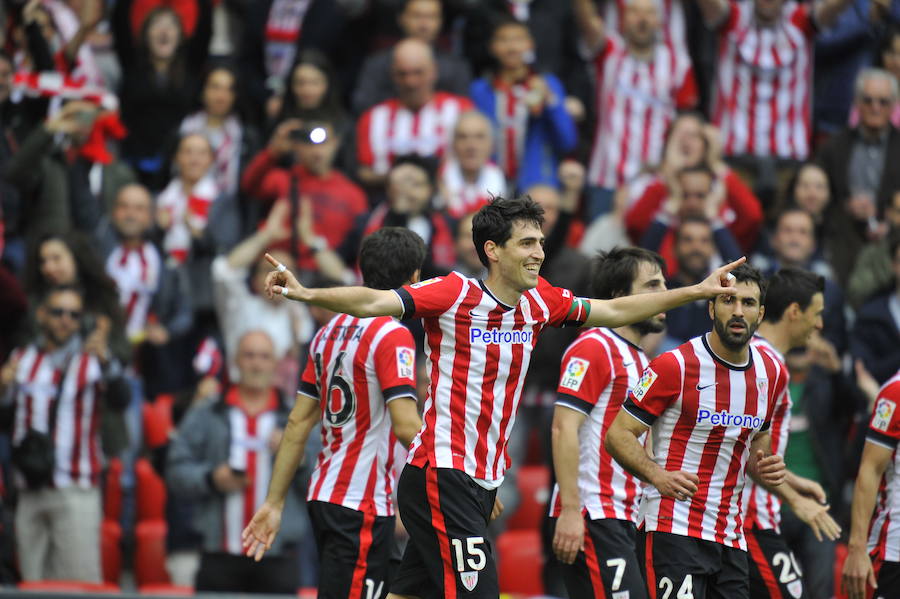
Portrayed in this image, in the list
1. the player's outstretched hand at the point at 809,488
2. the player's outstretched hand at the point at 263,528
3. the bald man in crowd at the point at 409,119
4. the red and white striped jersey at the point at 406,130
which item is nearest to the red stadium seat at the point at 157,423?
the bald man in crowd at the point at 409,119

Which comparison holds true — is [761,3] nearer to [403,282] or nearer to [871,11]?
[871,11]

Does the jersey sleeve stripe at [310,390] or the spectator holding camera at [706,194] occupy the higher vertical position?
the spectator holding camera at [706,194]

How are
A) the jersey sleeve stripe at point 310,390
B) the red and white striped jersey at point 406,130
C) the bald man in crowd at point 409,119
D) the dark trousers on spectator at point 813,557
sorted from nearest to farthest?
the jersey sleeve stripe at point 310,390
the dark trousers on spectator at point 813,557
the bald man in crowd at point 409,119
the red and white striped jersey at point 406,130

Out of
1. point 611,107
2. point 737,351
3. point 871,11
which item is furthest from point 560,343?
point 871,11

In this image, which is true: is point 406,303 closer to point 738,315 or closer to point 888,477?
point 738,315

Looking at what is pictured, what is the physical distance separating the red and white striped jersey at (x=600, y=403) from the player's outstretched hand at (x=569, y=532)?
23 cm

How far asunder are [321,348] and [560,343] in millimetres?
3592

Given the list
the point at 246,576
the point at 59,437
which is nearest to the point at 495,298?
the point at 246,576

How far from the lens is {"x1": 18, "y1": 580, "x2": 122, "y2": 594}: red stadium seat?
9.97m

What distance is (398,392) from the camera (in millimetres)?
7363

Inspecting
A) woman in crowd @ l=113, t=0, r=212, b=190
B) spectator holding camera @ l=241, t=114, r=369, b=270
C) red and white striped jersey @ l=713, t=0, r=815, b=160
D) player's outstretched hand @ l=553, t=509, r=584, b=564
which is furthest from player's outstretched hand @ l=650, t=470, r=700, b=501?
woman in crowd @ l=113, t=0, r=212, b=190

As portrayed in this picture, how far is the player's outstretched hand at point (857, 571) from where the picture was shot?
24.5 ft

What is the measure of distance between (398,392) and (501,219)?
3.50ft

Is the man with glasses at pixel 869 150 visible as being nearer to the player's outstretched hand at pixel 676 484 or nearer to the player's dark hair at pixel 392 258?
the player's dark hair at pixel 392 258
